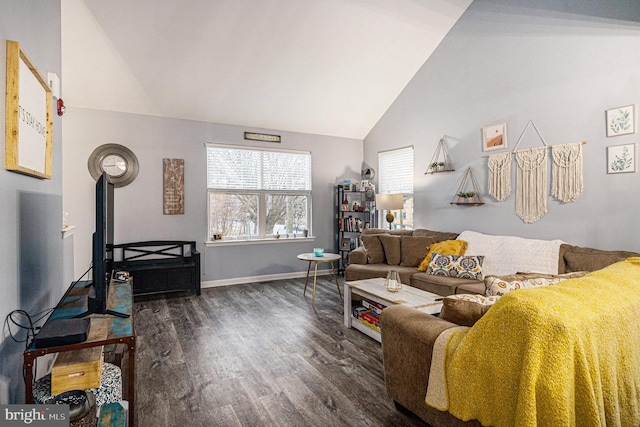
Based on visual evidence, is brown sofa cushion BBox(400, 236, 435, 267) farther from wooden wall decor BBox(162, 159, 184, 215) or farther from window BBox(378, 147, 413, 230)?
wooden wall decor BBox(162, 159, 184, 215)

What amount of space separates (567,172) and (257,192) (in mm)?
4108

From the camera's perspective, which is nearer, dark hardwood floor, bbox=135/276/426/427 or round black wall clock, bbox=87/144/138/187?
dark hardwood floor, bbox=135/276/426/427

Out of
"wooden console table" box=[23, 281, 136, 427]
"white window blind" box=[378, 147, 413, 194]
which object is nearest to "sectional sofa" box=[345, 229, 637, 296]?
"white window blind" box=[378, 147, 413, 194]

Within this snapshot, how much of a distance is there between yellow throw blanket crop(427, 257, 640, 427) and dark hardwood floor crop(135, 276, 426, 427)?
76cm

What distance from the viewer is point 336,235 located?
6176 mm

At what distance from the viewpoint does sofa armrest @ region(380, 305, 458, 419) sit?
1735 millimetres

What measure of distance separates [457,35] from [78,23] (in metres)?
4.47

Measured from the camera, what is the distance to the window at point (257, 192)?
17.2 ft

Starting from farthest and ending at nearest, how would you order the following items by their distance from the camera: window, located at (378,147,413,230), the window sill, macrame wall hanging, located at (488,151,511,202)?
window, located at (378,147,413,230)
the window sill
macrame wall hanging, located at (488,151,511,202)

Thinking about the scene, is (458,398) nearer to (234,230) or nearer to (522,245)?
(522,245)

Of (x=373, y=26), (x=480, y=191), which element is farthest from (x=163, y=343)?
(x=373, y=26)

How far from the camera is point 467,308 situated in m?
1.71

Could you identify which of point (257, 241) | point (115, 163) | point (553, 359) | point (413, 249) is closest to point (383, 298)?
point (413, 249)

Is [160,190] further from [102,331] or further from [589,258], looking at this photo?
[589,258]
